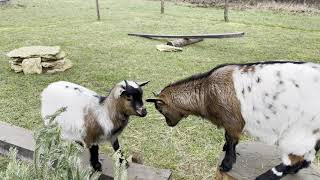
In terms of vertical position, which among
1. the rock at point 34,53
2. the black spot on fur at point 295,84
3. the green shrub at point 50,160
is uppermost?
the black spot on fur at point 295,84

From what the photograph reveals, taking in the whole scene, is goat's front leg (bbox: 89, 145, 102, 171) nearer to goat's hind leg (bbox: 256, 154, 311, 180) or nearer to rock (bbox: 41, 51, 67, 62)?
goat's hind leg (bbox: 256, 154, 311, 180)

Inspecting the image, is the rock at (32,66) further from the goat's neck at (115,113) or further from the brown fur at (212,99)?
the brown fur at (212,99)

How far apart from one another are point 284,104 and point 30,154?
10.5 feet

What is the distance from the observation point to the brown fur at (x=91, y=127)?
4230 millimetres

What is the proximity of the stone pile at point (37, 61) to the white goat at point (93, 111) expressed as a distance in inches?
162

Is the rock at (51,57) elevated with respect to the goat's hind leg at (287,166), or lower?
lower

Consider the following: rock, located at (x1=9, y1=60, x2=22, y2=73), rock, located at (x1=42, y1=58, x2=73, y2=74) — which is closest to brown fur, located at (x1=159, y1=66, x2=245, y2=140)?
rock, located at (x1=42, y1=58, x2=73, y2=74)

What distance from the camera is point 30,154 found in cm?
498

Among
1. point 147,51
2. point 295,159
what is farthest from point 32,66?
point 295,159

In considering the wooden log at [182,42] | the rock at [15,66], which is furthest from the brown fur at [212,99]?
the wooden log at [182,42]

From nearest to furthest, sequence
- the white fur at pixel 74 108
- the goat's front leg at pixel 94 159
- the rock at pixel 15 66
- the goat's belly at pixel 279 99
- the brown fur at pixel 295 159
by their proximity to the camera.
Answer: the goat's belly at pixel 279 99, the brown fur at pixel 295 159, the white fur at pixel 74 108, the goat's front leg at pixel 94 159, the rock at pixel 15 66

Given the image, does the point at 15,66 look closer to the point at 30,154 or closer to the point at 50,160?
the point at 30,154

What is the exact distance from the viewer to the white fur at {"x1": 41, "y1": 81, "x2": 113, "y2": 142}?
13.9 ft

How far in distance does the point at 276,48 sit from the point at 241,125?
8245 mm
